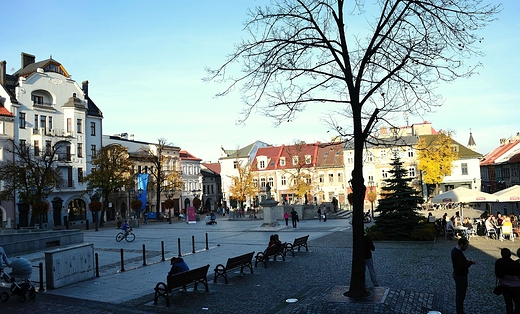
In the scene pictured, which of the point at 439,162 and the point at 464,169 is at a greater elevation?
the point at 439,162

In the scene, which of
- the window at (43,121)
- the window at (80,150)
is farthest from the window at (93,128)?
the window at (43,121)

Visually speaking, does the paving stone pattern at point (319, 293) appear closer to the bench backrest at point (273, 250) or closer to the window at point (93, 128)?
the bench backrest at point (273, 250)

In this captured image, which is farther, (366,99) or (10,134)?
(10,134)

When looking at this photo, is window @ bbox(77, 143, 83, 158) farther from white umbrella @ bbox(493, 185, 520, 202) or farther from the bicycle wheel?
white umbrella @ bbox(493, 185, 520, 202)

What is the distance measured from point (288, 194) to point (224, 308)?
5915cm

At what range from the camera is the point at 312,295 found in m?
10.5

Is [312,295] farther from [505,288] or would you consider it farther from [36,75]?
[36,75]

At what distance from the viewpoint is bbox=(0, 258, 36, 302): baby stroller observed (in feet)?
37.1

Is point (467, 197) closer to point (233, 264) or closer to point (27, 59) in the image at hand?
point (233, 264)

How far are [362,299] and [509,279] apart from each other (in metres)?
2.93

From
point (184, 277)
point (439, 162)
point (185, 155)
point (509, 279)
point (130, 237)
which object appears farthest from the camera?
point (185, 155)

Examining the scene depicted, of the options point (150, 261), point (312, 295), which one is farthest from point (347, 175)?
point (312, 295)

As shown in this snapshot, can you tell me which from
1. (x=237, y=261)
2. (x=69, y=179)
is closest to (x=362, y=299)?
(x=237, y=261)

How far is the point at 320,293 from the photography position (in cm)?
1053
